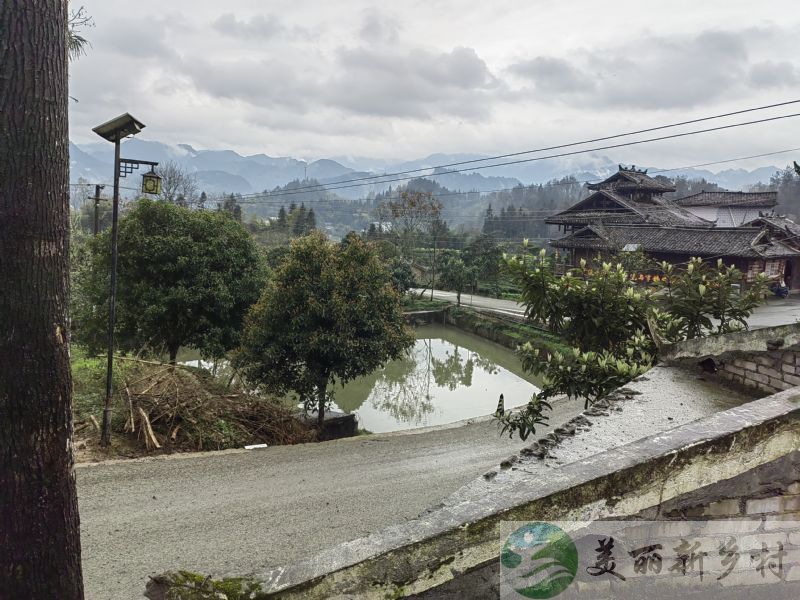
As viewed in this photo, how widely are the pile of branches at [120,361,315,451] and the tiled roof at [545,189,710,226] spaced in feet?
65.0

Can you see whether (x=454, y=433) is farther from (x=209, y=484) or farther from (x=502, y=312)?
(x=502, y=312)

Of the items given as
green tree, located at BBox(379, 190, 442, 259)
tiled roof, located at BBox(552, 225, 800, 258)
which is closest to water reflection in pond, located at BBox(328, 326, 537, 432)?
tiled roof, located at BBox(552, 225, 800, 258)

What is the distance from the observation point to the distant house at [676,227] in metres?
19.4

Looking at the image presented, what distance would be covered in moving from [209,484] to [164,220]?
254 inches

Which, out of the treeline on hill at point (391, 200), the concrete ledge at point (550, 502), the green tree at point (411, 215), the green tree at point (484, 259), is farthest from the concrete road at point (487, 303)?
the concrete ledge at point (550, 502)

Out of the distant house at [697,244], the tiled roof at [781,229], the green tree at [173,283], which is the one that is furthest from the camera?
the tiled roof at [781,229]

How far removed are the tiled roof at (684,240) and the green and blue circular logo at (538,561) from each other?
17.3 m

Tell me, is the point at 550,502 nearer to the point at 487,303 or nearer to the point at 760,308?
the point at 760,308

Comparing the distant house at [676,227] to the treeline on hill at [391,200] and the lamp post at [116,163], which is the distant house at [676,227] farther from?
the lamp post at [116,163]

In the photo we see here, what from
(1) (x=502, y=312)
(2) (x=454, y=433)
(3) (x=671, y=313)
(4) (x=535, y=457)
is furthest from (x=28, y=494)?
(1) (x=502, y=312)

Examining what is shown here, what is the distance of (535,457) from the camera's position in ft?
11.4

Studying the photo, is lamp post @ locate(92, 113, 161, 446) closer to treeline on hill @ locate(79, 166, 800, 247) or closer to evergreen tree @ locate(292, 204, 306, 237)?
treeline on hill @ locate(79, 166, 800, 247)

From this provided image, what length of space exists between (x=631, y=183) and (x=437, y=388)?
61.5ft

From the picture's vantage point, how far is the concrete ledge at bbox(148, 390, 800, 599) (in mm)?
1979
